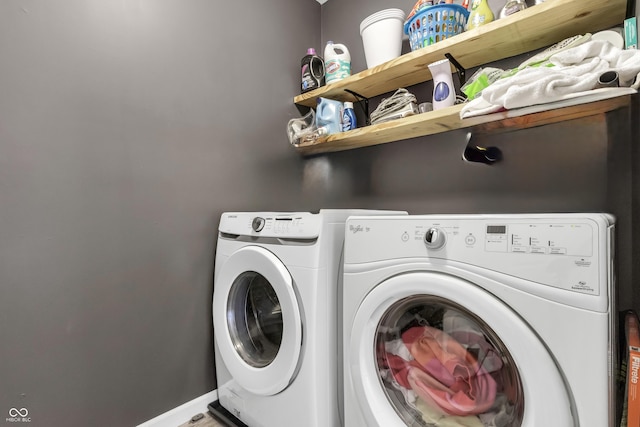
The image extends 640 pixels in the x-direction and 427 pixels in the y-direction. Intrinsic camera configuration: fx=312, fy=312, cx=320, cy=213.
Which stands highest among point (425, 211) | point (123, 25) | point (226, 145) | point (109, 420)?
point (123, 25)

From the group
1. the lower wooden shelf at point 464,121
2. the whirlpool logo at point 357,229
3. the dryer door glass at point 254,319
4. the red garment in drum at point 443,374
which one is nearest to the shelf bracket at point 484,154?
the lower wooden shelf at point 464,121

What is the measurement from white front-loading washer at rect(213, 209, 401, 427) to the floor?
7 centimetres

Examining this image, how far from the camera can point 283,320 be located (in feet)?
3.43

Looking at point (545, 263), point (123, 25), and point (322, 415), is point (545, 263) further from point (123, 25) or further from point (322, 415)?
point (123, 25)

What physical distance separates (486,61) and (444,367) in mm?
1236

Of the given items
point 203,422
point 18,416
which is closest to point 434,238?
point 203,422

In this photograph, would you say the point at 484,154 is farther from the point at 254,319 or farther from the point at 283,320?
the point at 254,319

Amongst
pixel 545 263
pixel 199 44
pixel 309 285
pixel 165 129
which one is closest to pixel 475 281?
pixel 545 263

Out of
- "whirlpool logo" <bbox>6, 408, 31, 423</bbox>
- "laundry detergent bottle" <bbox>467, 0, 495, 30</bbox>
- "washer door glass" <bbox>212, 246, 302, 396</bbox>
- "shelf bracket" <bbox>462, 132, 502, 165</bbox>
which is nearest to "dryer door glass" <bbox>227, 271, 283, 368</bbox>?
"washer door glass" <bbox>212, 246, 302, 396</bbox>

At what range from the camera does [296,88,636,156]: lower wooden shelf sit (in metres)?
0.91

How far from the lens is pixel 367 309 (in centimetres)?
88

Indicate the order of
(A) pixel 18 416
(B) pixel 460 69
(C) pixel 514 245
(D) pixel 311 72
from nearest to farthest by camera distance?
(C) pixel 514 245
(A) pixel 18 416
(B) pixel 460 69
(D) pixel 311 72

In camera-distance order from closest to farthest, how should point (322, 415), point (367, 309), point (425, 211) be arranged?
point (367, 309) → point (322, 415) → point (425, 211)

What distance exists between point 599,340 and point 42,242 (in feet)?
4.84
